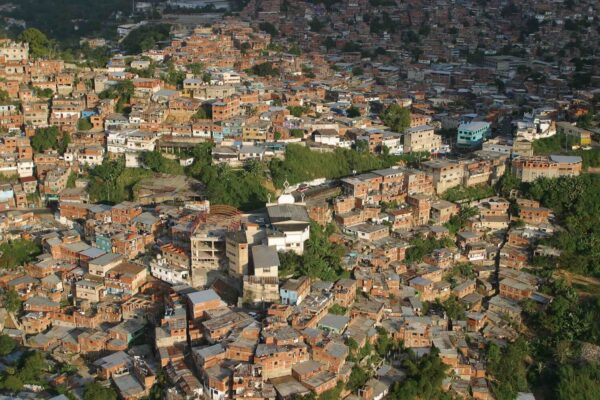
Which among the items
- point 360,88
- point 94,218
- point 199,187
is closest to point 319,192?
point 199,187

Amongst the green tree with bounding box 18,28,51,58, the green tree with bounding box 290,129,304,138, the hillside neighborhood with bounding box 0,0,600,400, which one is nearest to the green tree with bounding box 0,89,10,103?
the hillside neighborhood with bounding box 0,0,600,400

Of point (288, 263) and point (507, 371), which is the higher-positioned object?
point (288, 263)

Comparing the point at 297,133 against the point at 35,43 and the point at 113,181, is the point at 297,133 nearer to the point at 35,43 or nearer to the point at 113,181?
the point at 113,181

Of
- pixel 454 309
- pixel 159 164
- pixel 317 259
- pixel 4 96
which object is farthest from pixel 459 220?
pixel 4 96

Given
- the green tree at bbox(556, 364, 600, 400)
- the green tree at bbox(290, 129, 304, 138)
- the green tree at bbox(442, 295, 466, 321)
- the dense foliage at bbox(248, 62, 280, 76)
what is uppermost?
the dense foliage at bbox(248, 62, 280, 76)

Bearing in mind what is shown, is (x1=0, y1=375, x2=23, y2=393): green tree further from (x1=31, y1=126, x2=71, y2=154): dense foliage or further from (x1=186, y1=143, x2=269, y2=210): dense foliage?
(x1=31, y1=126, x2=71, y2=154): dense foliage

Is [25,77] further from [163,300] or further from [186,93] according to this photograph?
[163,300]

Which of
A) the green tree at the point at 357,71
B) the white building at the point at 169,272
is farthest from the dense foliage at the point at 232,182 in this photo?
the green tree at the point at 357,71

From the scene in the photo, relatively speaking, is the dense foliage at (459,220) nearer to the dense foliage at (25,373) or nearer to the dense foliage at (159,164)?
the dense foliage at (159,164)

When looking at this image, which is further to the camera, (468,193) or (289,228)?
(468,193)

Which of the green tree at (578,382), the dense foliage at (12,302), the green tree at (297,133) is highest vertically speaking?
the green tree at (297,133)
